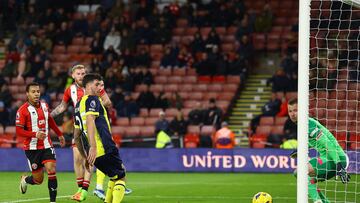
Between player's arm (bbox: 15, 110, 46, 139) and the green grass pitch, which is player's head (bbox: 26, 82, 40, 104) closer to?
player's arm (bbox: 15, 110, 46, 139)

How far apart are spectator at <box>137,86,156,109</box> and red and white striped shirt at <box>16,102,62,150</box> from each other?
44.8ft

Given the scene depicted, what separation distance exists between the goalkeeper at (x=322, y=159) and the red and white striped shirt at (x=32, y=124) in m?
3.69

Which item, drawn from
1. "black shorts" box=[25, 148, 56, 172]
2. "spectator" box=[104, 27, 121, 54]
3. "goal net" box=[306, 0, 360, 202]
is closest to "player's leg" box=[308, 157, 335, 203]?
"goal net" box=[306, 0, 360, 202]

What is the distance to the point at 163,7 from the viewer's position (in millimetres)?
31125

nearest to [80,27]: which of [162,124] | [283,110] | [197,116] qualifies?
[197,116]

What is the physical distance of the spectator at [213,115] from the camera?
25.1 meters

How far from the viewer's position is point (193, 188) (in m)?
17.2

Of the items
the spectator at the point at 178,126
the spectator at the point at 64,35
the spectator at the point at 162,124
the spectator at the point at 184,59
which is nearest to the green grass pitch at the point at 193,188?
the spectator at the point at 162,124

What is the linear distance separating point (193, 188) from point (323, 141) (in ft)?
17.6

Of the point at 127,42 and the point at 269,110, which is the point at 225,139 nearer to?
the point at 269,110

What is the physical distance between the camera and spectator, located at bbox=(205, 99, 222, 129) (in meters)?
25.1

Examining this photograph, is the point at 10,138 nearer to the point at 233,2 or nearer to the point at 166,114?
the point at 166,114

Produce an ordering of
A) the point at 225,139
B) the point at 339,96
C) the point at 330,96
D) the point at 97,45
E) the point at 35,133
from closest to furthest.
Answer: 1. the point at 35,133
2. the point at 339,96
3. the point at 330,96
4. the point at 225,139
5. the point at 97,45

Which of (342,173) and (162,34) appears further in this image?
(162,34)
